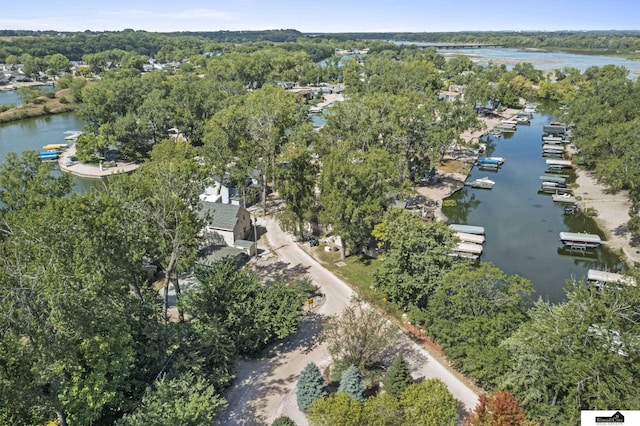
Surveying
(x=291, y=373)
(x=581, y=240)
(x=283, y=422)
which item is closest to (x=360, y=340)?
(x=291, y=373)

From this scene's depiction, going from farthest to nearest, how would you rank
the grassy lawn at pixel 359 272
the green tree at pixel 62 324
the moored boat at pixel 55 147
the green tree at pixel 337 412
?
the moored boat at pixel 55 147, the grassy lawn at pixel 359 272, the green tree at pixel 337 412, the green tree at pixel 62 324

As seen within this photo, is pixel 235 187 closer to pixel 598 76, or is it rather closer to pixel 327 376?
pixel 327 376

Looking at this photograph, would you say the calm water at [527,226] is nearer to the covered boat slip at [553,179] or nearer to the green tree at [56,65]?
the covered boat slip at [553,179]

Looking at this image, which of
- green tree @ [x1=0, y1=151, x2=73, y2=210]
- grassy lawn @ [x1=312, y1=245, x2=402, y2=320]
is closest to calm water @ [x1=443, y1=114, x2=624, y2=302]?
grassy lawn @ [x1=312, y1=245, x2=402, y2=320]

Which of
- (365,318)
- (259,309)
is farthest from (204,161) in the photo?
(365,318)

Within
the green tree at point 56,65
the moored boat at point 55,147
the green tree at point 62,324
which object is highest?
the green tree at point 56,65

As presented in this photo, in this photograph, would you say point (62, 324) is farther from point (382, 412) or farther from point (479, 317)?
point (479, 317)

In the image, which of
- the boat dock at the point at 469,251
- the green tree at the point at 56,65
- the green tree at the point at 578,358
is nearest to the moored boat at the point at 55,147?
the boat dock at the point at 469,251
